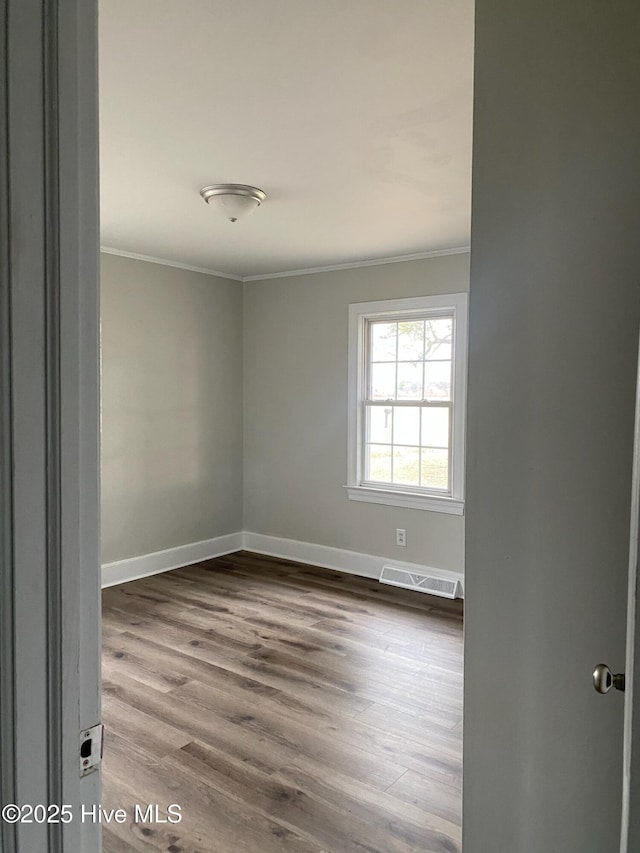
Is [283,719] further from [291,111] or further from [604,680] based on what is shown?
[291,111]

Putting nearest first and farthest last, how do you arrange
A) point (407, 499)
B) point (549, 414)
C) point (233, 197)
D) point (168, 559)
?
point (549, 414), point (233, 197), point (407, 499), point (168, 559)

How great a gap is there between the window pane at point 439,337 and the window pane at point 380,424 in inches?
22.3

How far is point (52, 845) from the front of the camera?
790 mm

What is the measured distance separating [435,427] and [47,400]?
4.14 metres

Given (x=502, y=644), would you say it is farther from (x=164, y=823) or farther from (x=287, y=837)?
(x=164, y=823)

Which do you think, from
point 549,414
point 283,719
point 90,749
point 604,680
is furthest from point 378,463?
point 90,749

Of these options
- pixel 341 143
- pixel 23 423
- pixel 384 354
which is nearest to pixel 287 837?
pixel 23 423

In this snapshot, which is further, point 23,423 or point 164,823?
point 164,823

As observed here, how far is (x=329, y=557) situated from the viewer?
5.31 meters

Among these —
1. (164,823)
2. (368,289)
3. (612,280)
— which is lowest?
(164,823)

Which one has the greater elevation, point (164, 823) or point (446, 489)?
point (446, 489)

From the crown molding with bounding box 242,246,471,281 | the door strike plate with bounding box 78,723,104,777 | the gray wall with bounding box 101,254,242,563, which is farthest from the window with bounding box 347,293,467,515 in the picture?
the door strike plate with bounding box 78,723,104,777

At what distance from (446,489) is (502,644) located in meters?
3.28

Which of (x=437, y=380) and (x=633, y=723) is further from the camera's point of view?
(x=437, y=380)
